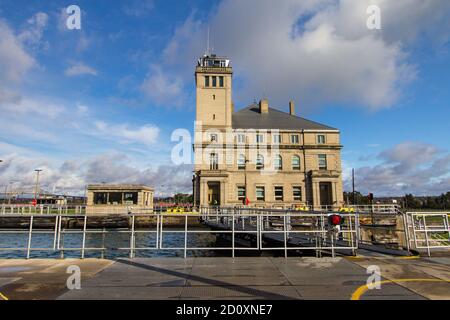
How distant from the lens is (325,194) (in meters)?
55.2

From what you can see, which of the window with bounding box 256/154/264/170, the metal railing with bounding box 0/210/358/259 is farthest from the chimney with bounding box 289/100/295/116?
the metal railing with bounding box 0/210/358/259

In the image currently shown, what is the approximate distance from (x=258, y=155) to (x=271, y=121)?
7609mm

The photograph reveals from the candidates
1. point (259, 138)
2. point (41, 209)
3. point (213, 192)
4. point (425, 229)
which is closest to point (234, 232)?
point (425, 229)

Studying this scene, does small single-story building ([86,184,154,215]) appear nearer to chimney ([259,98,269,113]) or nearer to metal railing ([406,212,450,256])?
chimney ([259,98,269,113])

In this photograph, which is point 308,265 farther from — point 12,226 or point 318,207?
point 12,226

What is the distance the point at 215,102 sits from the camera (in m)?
54.2

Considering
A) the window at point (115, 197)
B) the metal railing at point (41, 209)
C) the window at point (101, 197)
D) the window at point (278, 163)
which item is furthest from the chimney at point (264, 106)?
the metal railing at point (41, 209)

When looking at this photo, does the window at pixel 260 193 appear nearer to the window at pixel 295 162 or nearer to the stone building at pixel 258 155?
the stone building at pixel 258 155

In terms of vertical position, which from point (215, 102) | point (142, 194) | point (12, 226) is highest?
point (215, 102)

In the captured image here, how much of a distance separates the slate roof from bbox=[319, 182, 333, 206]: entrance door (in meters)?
10.3

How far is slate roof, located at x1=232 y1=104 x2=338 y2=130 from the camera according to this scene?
183 ft

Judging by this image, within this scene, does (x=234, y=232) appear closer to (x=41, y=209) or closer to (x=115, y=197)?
(x=41, y=209)
